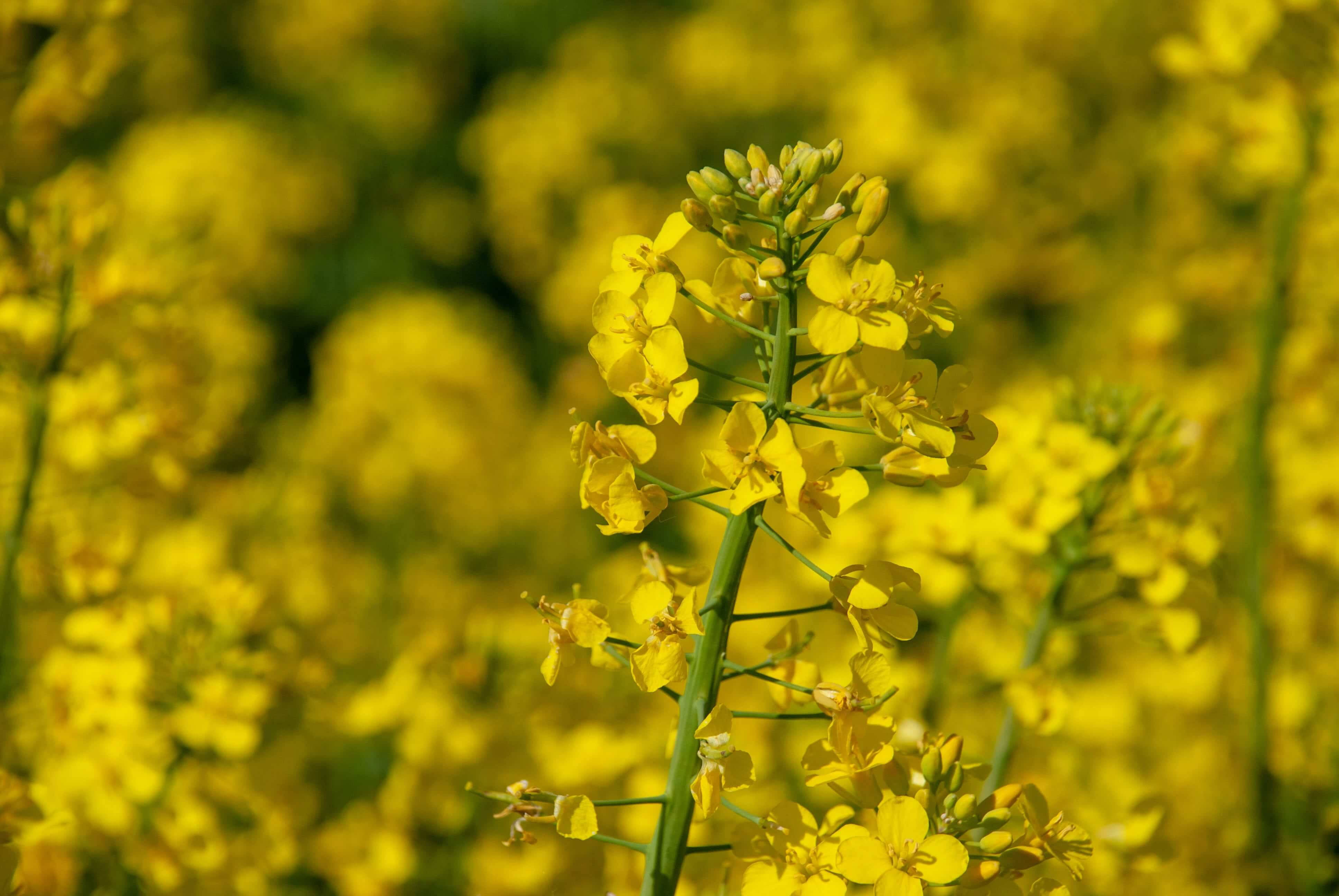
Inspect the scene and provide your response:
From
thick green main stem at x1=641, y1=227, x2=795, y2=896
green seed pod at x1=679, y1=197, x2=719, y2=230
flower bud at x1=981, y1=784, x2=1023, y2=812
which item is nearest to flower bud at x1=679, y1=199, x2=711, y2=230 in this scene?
green seed pod at x1=679, y1=197, x2=719, y2=230

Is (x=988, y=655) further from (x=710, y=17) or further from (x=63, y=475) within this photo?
(x=710, y=17)

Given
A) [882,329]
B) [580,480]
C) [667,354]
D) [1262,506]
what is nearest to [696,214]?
[667,354]

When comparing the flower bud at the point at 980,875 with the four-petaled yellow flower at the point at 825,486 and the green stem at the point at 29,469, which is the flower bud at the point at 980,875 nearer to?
the four-petaled yellow flower at the point at 825,486

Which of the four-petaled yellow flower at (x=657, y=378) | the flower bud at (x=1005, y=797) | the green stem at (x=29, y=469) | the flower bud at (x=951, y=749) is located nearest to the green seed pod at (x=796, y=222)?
the four-petaled yellow flower at (x=657, y=378)

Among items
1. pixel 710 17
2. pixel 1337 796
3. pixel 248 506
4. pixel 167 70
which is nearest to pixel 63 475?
pixel 248 506

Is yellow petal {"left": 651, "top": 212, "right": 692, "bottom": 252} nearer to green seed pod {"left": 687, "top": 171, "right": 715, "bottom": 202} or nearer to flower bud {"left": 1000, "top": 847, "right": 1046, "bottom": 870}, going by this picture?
green seed pod {"left": 687, "top": 171, "right": 715, "bottom": 202}
